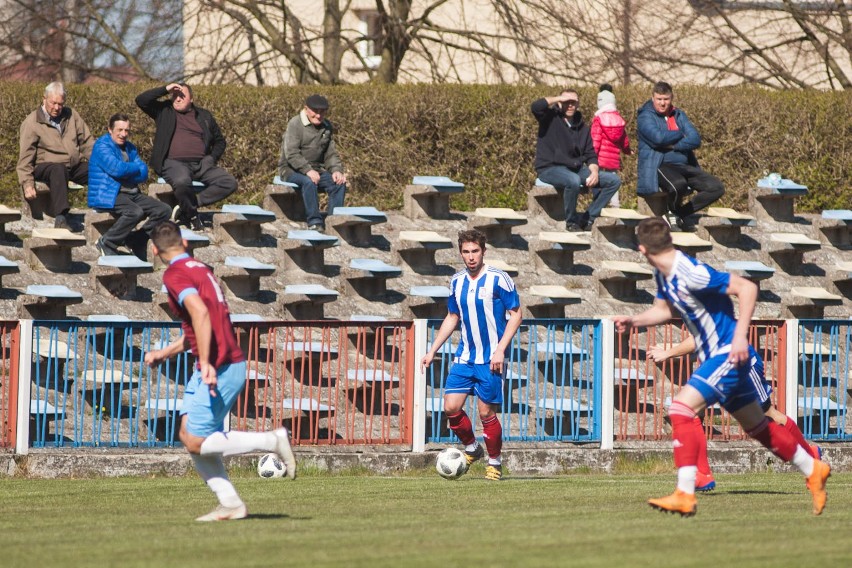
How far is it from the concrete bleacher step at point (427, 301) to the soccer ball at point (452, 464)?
481cm

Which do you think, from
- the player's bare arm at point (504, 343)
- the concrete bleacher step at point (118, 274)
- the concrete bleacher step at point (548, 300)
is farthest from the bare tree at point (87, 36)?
the player's bare arm at point (504, 343)

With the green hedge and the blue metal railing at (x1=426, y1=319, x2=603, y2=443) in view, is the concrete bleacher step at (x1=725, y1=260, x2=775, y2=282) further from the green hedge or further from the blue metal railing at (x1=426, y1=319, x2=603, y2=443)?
the blue metal railing at (x1=426, y1=319, x2=603, y2=443)

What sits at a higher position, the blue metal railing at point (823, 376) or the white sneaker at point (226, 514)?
the blue metal railing at point (823, 376)

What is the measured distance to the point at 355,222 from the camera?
58.2 feet

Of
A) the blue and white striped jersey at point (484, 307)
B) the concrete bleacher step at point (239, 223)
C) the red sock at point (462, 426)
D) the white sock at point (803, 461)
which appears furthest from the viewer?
the concrete bleacher step at point (239, 223)

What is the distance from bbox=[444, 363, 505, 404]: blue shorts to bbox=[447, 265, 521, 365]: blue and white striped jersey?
0.26 feet

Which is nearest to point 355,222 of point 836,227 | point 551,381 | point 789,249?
point 551,381

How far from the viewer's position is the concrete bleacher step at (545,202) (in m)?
19.2

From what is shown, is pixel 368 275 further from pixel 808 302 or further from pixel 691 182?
pixel 808 302

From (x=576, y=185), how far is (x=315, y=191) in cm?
331

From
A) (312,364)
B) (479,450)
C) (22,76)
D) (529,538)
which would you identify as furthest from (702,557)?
(22,76)

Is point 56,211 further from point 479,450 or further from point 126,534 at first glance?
point 126,534

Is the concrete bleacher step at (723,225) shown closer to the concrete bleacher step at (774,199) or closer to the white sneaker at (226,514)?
the concrete bleacher step at (774,199)

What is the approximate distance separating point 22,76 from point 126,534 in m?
18.5
